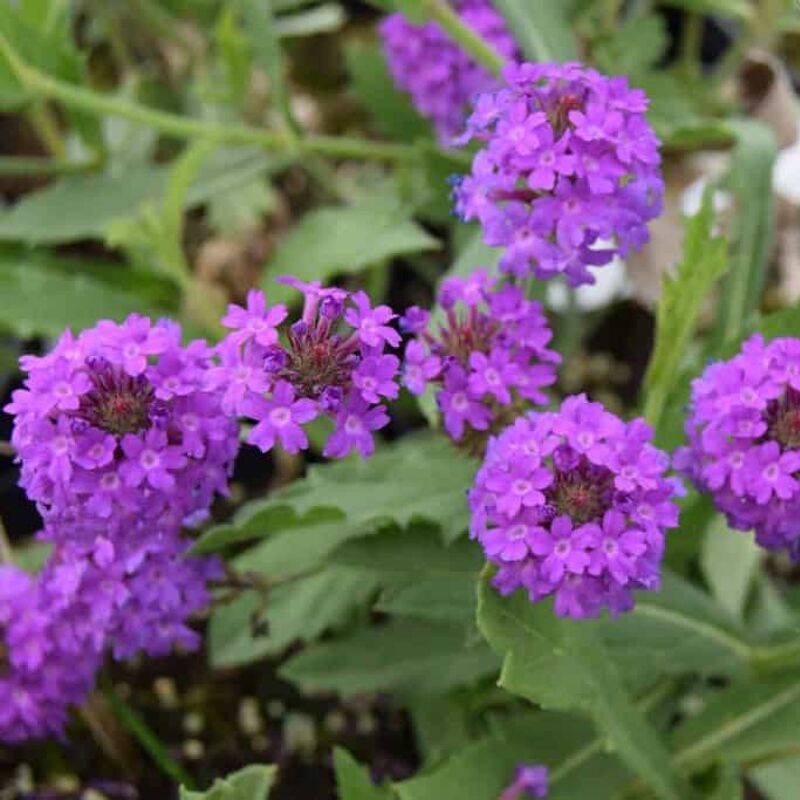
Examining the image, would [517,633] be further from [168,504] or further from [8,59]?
[8,59]

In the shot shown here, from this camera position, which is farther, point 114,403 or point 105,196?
point 105,196

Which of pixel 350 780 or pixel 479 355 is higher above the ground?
pixel 479 355

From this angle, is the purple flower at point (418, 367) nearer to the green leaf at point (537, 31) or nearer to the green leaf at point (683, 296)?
the green leaf at point (683, 296)

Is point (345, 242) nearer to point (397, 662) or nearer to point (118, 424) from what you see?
point (397, 662)

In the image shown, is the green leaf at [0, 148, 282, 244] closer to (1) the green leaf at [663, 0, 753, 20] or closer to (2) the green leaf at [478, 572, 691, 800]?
(1) the green leaf at [663, 0, 753, 20]

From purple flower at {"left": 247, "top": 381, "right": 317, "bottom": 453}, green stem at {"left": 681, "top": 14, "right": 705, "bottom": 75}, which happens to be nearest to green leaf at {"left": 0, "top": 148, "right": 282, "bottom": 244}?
green stem at {"left": 681, "top": 14, "right": 705, "bottom": 75}

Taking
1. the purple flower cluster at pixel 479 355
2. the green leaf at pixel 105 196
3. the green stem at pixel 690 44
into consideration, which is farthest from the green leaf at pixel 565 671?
the green stem at pixel 690 44

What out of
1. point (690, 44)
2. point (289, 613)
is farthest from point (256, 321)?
point (690, 44)
